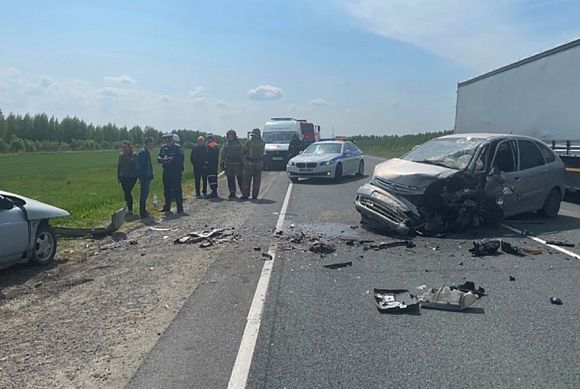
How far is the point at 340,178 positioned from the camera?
21375mm

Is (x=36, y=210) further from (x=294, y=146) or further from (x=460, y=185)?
(x=294, y=146)

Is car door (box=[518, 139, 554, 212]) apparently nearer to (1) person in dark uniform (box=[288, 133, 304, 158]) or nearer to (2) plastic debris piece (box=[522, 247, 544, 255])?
(2) plastic debris piece (box=[522, 247, 544, 255])

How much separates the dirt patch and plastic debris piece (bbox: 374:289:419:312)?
6.77 feet

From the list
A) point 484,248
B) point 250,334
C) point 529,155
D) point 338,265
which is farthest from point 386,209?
point 250,334

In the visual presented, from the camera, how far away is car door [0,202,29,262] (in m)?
6.68

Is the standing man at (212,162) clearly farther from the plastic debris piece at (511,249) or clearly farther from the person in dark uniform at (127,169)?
the plastic debris piece at (511,249)

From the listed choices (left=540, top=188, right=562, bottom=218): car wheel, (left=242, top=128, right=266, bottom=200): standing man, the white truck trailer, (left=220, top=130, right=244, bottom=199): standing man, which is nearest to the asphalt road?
(left=540, top=188, right=562, bottom=218): car wheel

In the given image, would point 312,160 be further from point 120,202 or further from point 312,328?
point 312,328

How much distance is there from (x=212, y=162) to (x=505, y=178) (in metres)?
8.75

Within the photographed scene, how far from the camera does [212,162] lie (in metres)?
16.1

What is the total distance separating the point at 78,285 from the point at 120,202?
9.44 metres

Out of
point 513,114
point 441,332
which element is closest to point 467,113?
point 513,114

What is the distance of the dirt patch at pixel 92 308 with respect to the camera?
4066 mm

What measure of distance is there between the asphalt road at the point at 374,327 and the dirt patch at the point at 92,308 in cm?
27
